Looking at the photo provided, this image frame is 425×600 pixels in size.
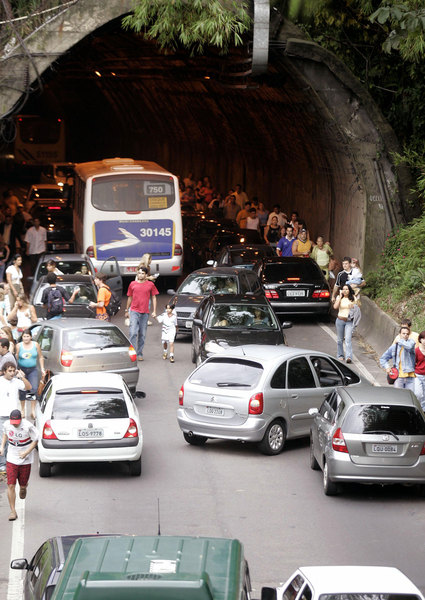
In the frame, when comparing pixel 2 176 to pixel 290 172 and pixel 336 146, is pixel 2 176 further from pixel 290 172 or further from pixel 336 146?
pixel 336 146

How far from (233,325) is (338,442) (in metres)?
7.55

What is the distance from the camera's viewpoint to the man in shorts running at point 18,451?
40.8 feet

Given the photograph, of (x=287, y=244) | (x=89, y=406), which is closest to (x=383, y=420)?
(x=89, y=406)

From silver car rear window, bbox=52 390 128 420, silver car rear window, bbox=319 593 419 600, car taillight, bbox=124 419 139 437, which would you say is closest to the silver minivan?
car taillight, bbox=124 419 139 437

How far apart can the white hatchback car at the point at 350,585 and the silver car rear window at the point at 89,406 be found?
6.56 meters

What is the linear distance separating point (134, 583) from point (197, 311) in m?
16.8

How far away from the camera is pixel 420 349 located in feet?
52.4

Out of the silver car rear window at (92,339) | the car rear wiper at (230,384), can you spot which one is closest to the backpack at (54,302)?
the silver car rear window at (92,339)

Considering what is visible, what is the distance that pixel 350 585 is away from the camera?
7.21 metres

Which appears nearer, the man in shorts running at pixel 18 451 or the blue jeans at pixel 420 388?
the man in shorts running at pixel 18 451

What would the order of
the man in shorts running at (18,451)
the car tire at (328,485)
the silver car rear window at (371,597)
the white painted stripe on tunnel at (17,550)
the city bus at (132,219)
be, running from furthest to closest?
the city bus at (132,219) < the car tire at (328,485) < the man in shorts running at (18,451) < the white painted stripe on tunnel at (17,550) < the silver car rear window at (371,597)

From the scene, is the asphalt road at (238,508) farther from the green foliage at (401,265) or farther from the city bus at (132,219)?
the city bus at (132,219)

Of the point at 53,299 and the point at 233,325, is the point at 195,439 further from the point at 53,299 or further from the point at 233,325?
the point at 53,299

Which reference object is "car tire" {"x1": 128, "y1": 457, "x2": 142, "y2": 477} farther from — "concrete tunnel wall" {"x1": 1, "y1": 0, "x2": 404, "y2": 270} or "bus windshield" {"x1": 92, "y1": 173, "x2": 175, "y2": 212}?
"bus windshield" {"x1": 92, "y1": 173, "x2": 175, "y2": 212}
